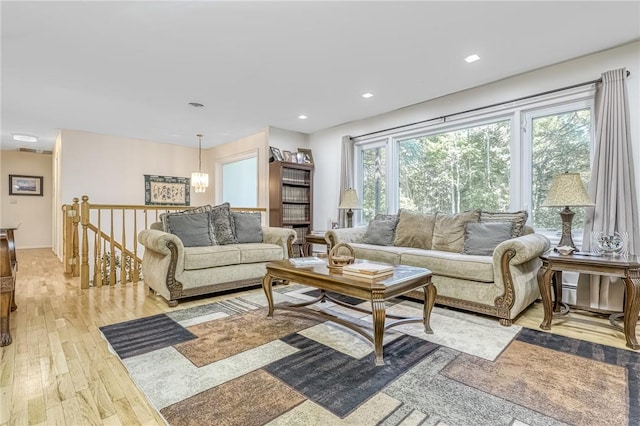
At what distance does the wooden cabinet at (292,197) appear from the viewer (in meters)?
5.21

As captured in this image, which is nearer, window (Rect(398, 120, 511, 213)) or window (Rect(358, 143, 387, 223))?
window (Rect(398, 120, 511, 213))

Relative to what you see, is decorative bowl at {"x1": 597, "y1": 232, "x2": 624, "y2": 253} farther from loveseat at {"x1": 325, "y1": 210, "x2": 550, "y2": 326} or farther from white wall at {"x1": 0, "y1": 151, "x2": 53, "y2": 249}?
white wall at {"x1": 0, "y1": 151, "x2": 53, "y2": 249}

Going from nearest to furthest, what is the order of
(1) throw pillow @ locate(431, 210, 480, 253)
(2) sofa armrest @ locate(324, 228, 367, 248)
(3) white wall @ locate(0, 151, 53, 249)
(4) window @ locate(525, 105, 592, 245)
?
(4) window @ locate(525, 105, 592, 245), (1) throw pillow @ locate(431, 210, 480, 253), (2) sofa armrest @ locate(324, 228, 367, 248), (3) white wall @ locate(0, 151, 53, 249)

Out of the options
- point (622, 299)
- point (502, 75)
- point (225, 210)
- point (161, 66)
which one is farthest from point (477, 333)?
point (161, 66)

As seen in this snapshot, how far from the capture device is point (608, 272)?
2238 mm

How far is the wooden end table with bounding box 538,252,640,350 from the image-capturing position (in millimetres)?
2143

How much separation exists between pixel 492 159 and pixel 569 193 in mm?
1196

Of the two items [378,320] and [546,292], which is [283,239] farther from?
[546,292]

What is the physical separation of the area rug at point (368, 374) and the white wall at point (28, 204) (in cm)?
751

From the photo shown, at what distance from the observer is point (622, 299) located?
2688mm

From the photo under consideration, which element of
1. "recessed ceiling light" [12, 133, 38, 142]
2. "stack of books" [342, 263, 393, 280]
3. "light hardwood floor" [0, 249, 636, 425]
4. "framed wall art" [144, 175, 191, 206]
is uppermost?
"recessed ceiling light" [12, 133, 38, 142]

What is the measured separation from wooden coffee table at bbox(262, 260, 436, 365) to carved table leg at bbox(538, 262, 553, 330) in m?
0.95

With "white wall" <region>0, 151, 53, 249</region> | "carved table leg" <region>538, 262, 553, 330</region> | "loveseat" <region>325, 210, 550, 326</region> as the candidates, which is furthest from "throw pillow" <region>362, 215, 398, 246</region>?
"white wall" <region>0, 151, 53, 249</region>

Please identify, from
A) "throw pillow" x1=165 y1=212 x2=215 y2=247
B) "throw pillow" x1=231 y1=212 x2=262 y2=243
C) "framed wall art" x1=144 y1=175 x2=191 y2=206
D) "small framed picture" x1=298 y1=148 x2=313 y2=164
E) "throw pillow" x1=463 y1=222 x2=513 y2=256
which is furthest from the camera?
"framed wall art" x1=144 y1=175 x2=191 y2=206
